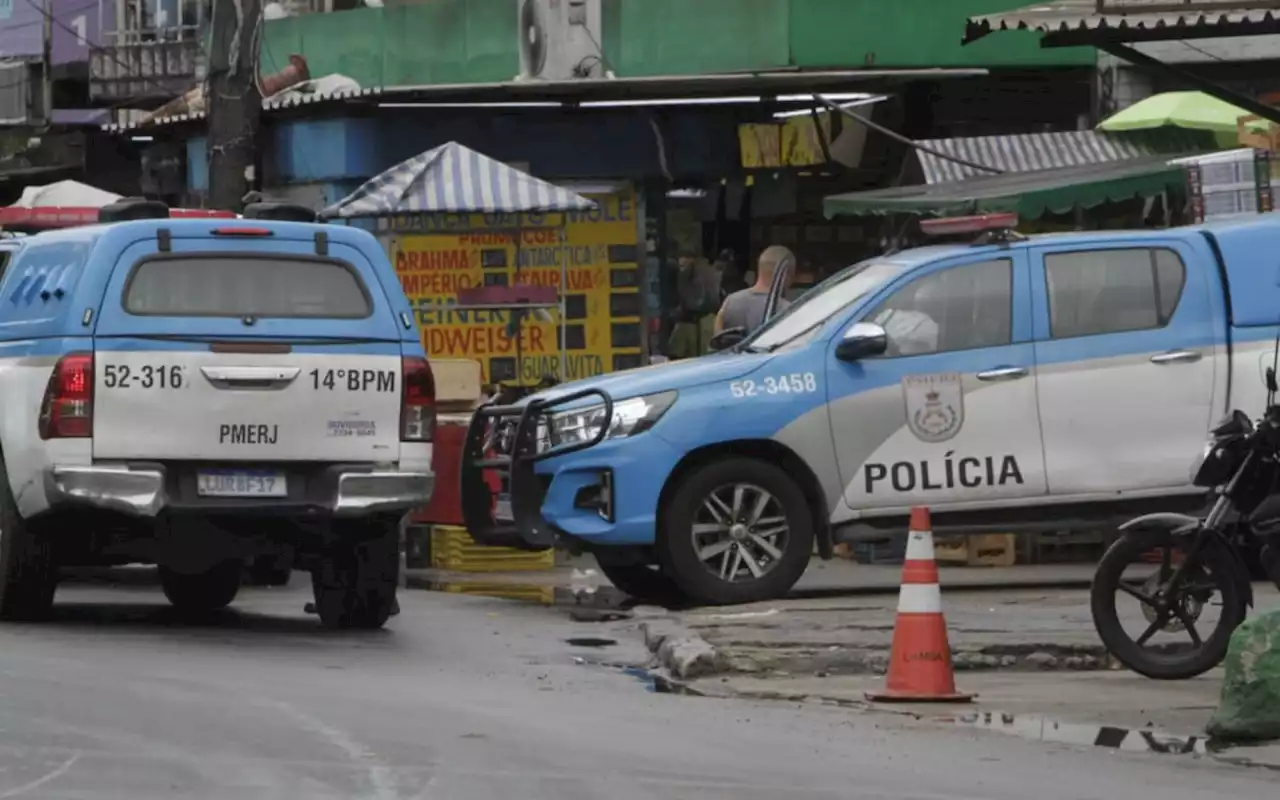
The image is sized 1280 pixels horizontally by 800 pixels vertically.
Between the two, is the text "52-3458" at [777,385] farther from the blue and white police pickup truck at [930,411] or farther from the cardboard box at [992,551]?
the cardboard box at [992,551]

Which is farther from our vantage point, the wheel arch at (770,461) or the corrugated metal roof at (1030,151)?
the corrugated metal roof at (1030,151)

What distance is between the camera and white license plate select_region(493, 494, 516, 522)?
1560 centimetres

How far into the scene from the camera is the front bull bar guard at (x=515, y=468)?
48.1 ft

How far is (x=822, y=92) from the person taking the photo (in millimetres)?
23719

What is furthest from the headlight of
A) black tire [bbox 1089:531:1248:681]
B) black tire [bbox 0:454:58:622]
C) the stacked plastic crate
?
the stacked plastic crate

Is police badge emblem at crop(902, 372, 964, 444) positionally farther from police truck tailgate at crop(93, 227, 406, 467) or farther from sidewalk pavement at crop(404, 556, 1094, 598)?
police truck tailgate at crop(93, 227, 406, 467)

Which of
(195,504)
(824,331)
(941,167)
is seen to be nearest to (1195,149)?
(941,167)

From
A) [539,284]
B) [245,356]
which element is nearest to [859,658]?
[245,356]

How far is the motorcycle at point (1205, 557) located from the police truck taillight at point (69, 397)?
4.75m

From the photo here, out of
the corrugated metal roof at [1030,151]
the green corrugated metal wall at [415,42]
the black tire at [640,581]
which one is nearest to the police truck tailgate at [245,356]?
the black tire at [640,581]

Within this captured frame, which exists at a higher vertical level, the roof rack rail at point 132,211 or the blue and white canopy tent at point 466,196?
the blue and white canopy tent at point 466,196

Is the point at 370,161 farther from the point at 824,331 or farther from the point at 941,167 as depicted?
the point at 824,331

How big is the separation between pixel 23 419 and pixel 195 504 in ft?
3.07

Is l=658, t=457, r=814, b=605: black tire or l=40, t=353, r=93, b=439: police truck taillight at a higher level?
l=40, t=353, r=93, b=439: police truck taillight
